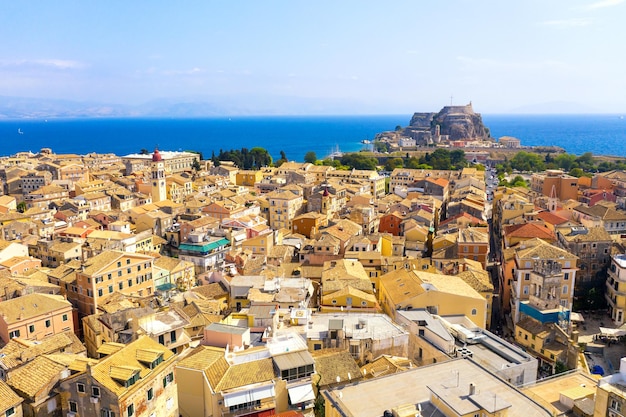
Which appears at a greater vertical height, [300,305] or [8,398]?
[8,398]

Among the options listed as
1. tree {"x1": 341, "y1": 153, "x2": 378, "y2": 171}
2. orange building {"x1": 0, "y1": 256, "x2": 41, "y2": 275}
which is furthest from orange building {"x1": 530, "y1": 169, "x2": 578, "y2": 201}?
orange building {"x1": 0, "y1": 256, "x2": 41, "y2": 275}

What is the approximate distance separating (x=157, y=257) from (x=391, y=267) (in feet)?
55.0

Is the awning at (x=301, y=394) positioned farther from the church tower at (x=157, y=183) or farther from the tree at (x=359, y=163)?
the tree at (x=359, y=163)

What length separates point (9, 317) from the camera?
79.4 feet

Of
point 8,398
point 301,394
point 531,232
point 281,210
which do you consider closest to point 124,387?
point 8,398

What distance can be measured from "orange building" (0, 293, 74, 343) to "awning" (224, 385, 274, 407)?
12.5 meters

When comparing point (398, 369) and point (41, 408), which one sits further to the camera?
point (398, 369)

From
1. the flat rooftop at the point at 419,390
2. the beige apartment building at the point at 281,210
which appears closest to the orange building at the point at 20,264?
the beige apartment building at the point at 281,210

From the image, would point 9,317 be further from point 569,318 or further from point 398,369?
point 569,318

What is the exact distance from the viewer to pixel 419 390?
1678 cm

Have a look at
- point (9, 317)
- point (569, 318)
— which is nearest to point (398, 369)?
point (569, 318)

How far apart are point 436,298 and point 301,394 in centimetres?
1110

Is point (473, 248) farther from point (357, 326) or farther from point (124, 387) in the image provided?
point (124, 387)

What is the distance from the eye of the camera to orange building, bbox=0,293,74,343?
2414 cm
